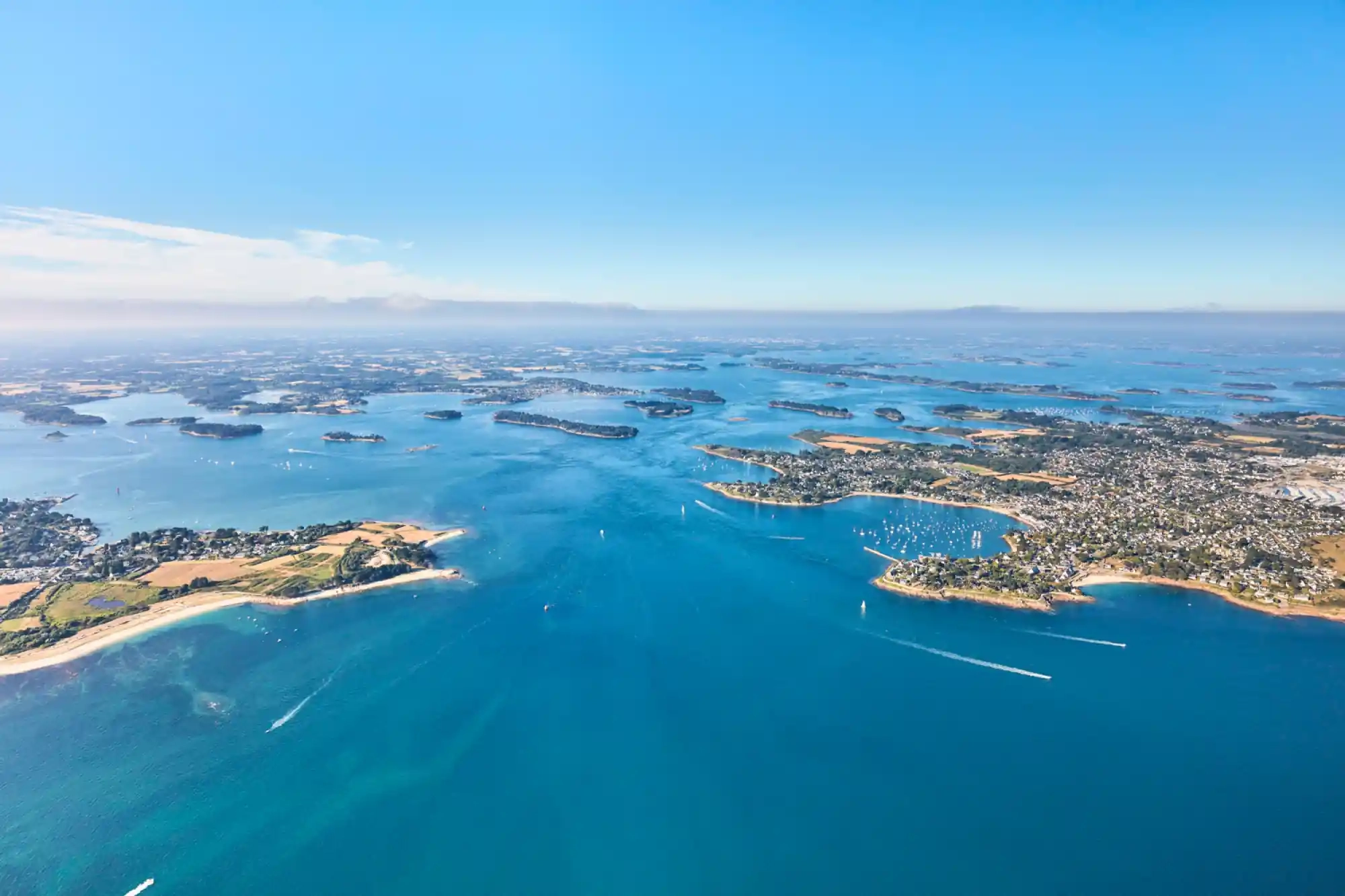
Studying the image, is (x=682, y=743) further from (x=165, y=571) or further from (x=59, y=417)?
(x=59, y=417)

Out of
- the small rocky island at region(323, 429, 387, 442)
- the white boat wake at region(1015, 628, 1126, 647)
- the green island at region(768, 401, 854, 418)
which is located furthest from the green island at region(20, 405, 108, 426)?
the white boat wake at region(1015, 628, 1126, 647)

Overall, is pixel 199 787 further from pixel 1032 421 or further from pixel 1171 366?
pixel 1171 366

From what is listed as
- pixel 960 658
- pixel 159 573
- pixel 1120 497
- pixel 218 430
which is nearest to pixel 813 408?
pixel 1120 497

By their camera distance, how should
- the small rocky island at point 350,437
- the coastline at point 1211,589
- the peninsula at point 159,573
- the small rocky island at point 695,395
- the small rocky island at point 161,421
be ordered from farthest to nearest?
the small rocky island at point 695,395 → the small rocky island at point 161,421 → the small rocky island at point 350,437 → the coastline at point 1211,589 → the peninsula at point 159,573

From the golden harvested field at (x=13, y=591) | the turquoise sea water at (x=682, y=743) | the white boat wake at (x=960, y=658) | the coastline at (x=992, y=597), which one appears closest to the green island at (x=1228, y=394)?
the turquoise sea water at (x=682, y=743)

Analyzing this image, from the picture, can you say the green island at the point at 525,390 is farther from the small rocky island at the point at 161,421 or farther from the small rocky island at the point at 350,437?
the small rocky island at the point at 161,421
